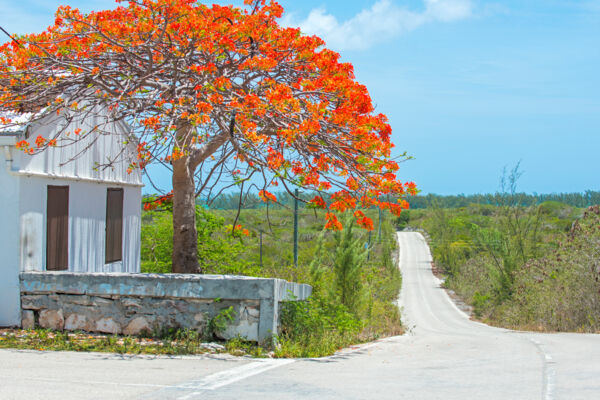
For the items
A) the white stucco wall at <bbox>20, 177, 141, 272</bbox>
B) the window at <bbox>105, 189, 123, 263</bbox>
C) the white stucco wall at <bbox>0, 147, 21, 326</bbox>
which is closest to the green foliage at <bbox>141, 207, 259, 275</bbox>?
the white stucco wall at <bbox>20, 177, 141, 272</bbox>

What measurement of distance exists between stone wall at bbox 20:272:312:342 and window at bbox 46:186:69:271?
142 cm

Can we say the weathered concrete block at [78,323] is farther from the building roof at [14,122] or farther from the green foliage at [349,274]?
the green foliage at [349,274]

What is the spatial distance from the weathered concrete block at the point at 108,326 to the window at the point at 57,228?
2398mm

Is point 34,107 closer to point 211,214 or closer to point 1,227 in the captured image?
point 1,227

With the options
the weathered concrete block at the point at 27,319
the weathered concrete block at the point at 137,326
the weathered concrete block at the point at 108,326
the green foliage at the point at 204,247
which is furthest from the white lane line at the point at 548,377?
the green foliage at the point at 204,247

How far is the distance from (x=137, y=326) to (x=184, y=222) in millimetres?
3383

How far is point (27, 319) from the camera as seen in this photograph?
9.99m

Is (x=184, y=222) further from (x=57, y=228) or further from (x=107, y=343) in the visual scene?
(x=107, y=343)

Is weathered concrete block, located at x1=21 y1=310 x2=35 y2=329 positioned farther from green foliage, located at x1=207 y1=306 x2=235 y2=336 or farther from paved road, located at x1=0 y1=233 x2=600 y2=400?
green foliage, located at x1=207 y1=306 x2=235 y2=336

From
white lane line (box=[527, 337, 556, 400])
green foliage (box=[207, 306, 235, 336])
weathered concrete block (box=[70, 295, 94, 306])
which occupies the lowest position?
white lane line (box=[527, 337, 556, 400])

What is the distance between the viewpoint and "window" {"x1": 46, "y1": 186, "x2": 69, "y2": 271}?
11.3 meters

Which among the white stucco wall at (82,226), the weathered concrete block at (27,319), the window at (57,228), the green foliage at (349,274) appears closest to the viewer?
the weathered concrete block at (27,319)

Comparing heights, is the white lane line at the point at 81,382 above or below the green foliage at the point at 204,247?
below

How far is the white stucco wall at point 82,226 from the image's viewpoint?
34.3 feet
